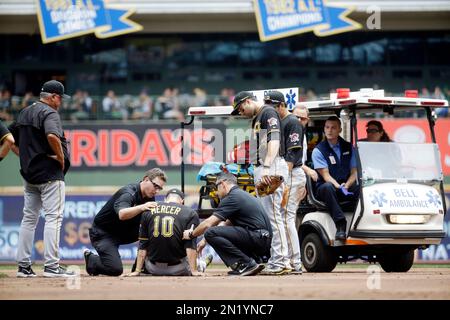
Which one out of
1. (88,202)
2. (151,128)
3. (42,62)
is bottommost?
(88,202)

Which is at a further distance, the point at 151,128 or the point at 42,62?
the point at 42,62

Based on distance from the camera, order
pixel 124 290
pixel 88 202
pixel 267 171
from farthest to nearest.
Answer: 1. pixel 88 202
2. pixel 267 171
3. pixel 124 290

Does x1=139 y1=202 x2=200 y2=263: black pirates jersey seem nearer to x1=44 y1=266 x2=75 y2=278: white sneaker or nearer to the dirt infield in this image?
the dirt infield

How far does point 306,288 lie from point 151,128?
1320 centimetres

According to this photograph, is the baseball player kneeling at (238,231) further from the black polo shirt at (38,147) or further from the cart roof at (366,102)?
the cart roof at (366,102)

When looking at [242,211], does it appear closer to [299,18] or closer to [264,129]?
[264,129]

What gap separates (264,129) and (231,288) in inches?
101

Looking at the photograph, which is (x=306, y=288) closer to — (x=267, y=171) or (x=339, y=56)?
(x=267, y=171)

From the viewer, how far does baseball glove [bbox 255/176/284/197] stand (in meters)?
11.2

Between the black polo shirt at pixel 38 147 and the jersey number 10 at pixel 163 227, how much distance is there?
1.19 meters

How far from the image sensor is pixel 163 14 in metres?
27.0

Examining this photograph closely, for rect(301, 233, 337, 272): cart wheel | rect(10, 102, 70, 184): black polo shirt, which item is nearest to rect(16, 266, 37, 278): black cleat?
rect(10, 102, 70, 184): black polo shirt

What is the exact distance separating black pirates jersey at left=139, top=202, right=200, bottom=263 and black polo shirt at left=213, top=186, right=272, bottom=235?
0.41 m
